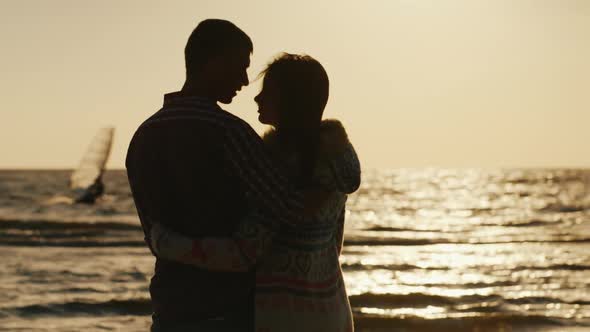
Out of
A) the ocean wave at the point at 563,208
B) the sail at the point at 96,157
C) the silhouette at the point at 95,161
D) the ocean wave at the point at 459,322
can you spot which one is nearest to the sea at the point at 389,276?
the ocean wave at the point at 459,322

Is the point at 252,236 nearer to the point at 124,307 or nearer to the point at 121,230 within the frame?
the point at 124,307

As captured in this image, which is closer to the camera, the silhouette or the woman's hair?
the woman's hair

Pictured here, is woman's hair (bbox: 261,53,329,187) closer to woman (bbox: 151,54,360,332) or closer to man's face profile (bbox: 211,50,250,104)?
woman (bbox: 151,54,360,332)

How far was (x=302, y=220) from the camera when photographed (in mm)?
2697

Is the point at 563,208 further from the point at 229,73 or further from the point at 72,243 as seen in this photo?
the point at 229,73

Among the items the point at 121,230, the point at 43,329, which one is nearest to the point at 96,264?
the point at 43,329

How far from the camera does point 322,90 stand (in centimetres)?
278

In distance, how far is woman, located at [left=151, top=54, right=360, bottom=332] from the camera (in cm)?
272

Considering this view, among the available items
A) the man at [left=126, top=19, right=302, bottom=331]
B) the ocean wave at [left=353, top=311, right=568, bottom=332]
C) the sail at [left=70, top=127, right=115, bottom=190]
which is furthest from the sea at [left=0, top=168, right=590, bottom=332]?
the sail at [left=70, top=127, right=115, bottom=190]

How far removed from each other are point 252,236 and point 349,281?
A: 45.0 ft

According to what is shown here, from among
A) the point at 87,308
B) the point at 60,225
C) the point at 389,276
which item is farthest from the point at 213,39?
the point at 60,225

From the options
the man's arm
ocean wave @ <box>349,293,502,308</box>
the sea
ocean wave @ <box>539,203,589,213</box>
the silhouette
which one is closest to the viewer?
the man's arm

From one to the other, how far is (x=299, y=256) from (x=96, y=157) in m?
55.5

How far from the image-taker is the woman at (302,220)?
2717 mm
